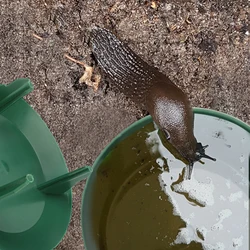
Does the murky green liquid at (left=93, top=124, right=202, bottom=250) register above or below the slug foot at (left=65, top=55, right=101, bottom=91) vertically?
below

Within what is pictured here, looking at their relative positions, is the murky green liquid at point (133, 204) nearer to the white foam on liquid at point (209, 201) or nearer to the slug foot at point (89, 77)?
the white foam on liquid at point (209, 201)

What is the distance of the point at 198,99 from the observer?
148cm

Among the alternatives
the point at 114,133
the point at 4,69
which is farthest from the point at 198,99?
the point at 4,69

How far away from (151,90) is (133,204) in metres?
0.34

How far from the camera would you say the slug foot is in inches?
57.9

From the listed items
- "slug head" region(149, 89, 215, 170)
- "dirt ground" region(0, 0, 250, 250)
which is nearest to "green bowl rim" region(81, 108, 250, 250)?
"slug head" region(149, 89, 215, 170)

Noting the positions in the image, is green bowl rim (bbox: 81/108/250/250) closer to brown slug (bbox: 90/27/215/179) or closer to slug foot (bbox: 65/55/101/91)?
brown slug (bbox: 90/27/215/179)

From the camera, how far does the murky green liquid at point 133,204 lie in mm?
1361

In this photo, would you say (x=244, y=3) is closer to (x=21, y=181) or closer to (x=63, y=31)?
(x=63, y=31)

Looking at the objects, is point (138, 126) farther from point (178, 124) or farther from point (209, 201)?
point (209, 201)

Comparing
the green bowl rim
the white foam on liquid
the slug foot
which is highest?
the slug foot

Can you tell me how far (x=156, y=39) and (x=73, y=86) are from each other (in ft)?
0.97

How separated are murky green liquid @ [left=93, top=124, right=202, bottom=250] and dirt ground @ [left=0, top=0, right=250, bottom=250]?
122 mm

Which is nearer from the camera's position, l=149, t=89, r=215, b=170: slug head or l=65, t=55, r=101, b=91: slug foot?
l=149, t=89, r=215, b=170: slug head
